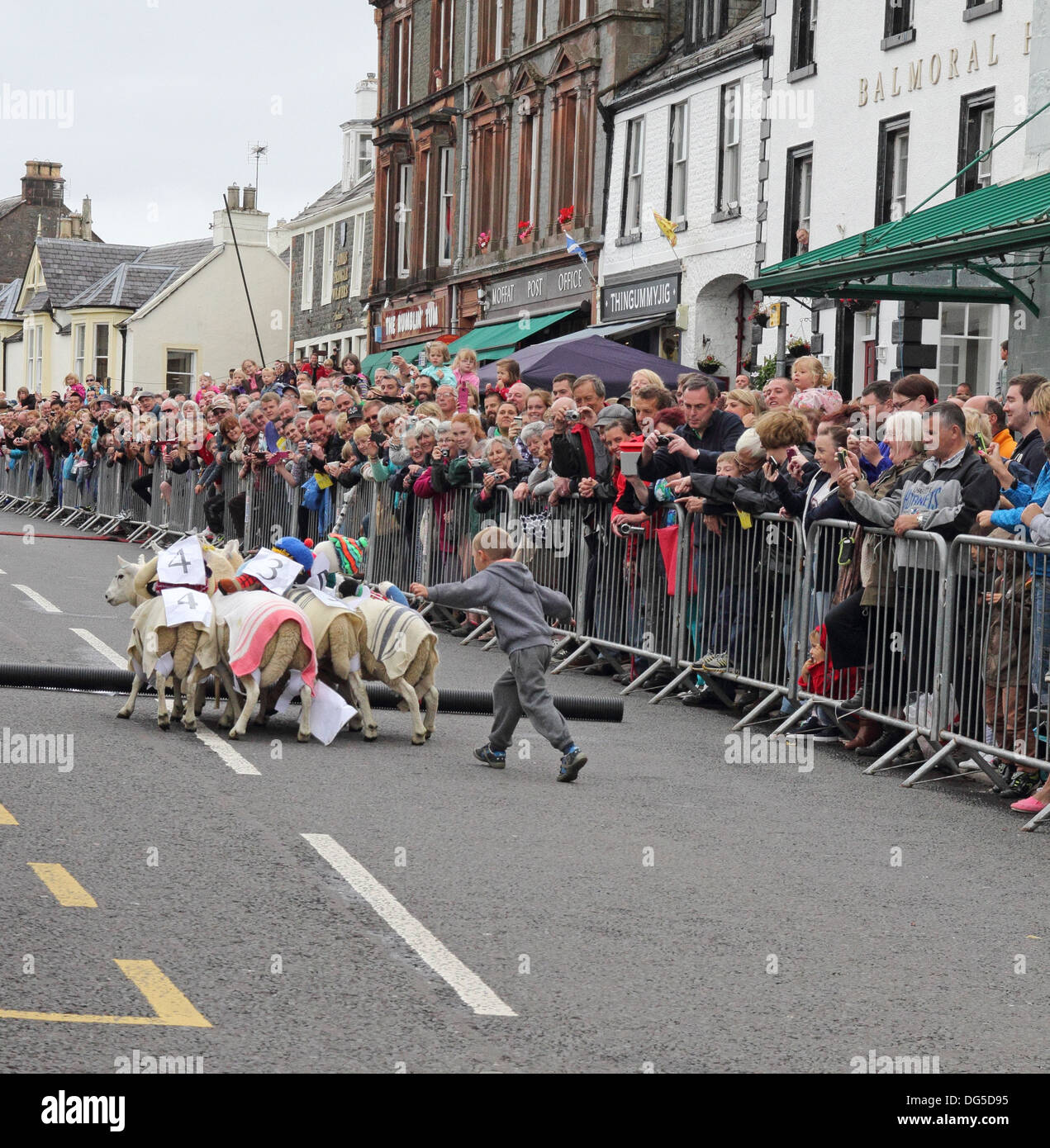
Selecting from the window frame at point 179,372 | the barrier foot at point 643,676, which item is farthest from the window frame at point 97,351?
the barrier foot at point 643,676

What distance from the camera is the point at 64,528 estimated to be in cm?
3031

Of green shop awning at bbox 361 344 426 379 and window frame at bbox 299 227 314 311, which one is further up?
window frame at bbox 299 227 314 311

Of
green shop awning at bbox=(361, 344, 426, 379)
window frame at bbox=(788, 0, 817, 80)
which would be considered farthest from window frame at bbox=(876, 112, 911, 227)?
green shop awning at bbox=(361, 344, 426, 379)

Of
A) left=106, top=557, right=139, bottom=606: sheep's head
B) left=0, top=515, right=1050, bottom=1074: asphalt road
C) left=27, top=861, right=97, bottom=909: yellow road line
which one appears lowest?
left=0, top=515, right=1050, bottom=1074: asphalt road

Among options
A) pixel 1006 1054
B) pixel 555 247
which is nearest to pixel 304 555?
pixel 1006 1054

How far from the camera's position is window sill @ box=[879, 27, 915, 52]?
25359 mm

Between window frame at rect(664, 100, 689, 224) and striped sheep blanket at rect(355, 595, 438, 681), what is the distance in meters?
22.5

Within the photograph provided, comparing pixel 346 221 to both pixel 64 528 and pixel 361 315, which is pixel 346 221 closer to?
pixel 361 315

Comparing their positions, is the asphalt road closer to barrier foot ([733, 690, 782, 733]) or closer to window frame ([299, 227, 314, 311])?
barrier foot ([733, 690, 782, 733])

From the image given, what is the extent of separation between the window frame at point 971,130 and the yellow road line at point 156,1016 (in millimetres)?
20285

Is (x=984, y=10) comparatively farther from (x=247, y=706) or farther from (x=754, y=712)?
(x=247, y=706)

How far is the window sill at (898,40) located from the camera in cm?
2536

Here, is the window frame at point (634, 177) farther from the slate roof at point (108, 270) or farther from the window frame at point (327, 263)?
the slate roof at point (108, 270)

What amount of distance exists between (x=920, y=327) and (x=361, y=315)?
29013 millimetres
